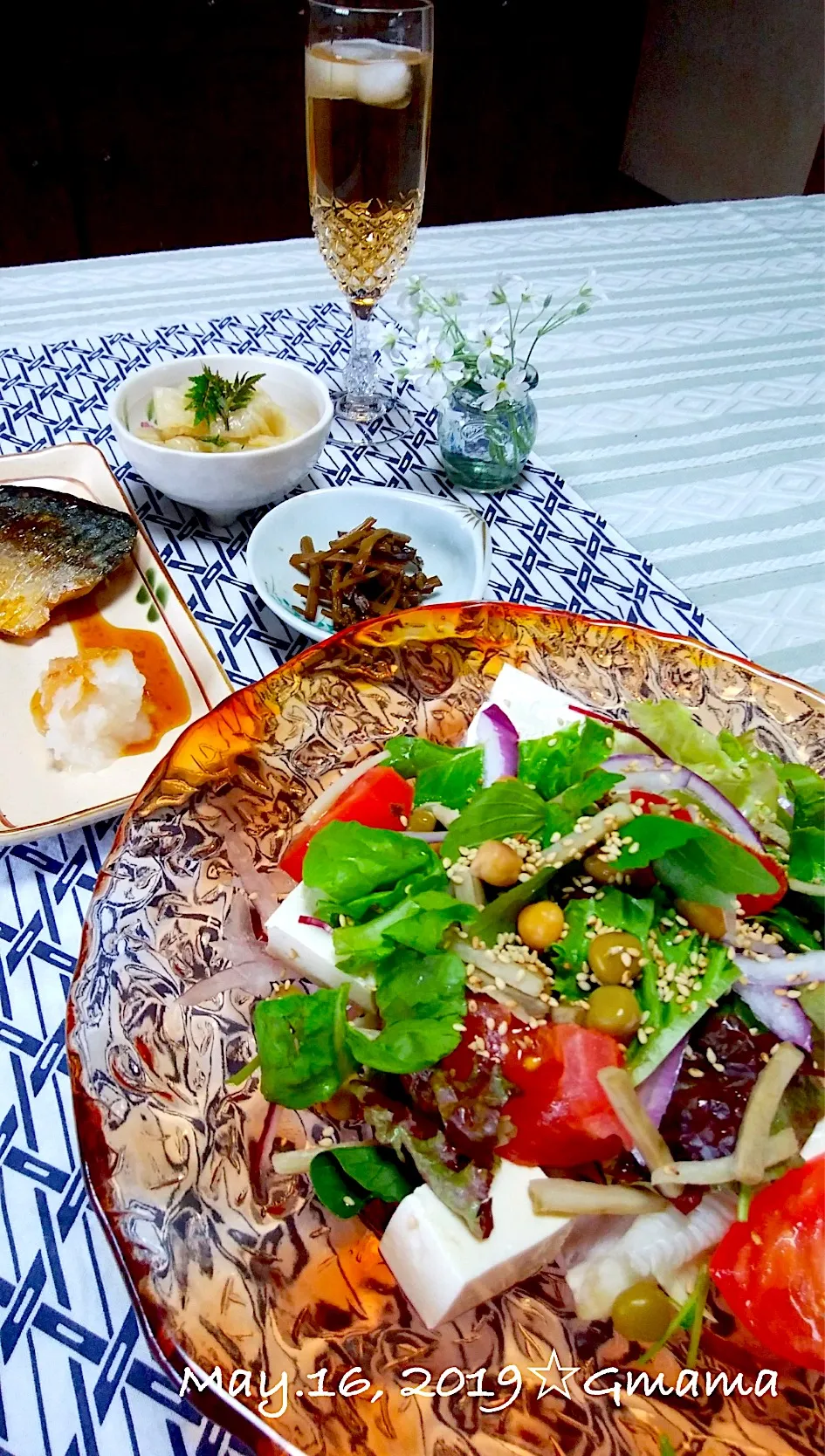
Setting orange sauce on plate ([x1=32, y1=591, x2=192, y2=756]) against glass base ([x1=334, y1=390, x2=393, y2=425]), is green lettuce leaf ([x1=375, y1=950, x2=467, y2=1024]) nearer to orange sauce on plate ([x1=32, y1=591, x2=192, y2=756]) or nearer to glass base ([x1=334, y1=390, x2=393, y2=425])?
orange sauce on plate ([x1=32, y1=591, x2=192, y2=756])

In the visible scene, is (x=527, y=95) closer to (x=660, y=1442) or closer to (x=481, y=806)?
(x=481, y=806)

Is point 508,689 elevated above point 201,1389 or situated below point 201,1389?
above

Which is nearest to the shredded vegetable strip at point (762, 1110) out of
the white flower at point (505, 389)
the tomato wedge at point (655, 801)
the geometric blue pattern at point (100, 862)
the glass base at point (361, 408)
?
the tomato wedge at point (655, 801)

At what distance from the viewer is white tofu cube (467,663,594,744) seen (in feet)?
3.35

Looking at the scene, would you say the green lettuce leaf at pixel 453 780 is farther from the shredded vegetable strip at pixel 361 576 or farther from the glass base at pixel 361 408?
the glass base at pixel 361 408

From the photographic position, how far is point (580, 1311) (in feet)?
2.39

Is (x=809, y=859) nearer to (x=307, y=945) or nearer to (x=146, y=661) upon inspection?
(x=307, y=945)

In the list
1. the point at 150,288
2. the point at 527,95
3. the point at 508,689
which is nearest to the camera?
the point at 508,689

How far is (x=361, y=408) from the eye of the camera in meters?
1.85

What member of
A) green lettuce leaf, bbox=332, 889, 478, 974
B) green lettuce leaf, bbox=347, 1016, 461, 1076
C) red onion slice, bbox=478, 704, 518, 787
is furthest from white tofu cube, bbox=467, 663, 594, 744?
green lettuce leaf, bbox=347, 1016, 461, 1076

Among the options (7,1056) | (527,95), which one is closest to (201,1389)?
(7,1056)

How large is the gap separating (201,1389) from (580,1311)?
0.29 m

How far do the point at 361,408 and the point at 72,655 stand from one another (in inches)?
33.4

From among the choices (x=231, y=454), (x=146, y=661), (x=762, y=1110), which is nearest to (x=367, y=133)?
(x=231, y=454)
